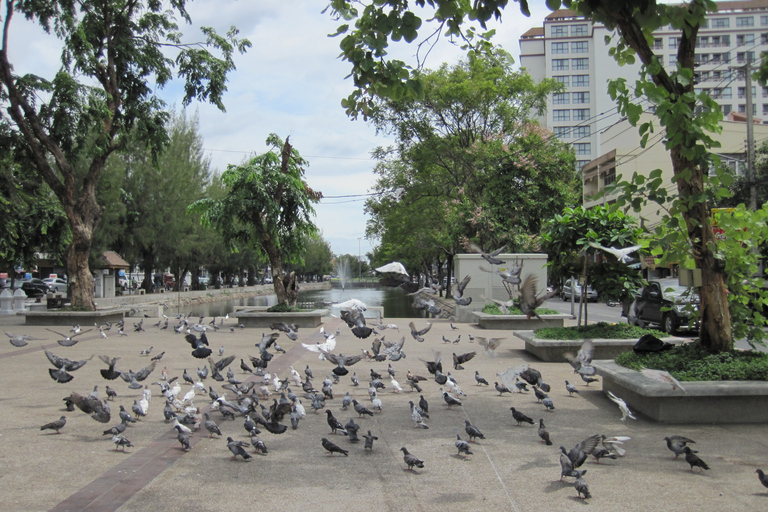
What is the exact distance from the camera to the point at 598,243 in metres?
10.7

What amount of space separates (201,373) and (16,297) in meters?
21.9

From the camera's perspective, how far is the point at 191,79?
20.3m

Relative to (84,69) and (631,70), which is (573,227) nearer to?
(84,69)

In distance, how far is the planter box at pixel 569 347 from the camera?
1026 cm

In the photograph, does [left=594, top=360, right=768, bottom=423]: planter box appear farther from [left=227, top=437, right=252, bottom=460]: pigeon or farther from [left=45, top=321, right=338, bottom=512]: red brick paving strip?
[left=45, top=321, right=338, bottom=512]: red brick paving strip

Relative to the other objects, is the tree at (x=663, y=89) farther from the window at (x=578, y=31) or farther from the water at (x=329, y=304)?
the window at (x=578, y=31)

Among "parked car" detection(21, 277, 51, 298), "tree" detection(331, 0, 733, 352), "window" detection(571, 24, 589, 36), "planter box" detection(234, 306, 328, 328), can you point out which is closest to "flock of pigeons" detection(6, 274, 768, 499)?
"tree" detection(331, 0, 733, 352)

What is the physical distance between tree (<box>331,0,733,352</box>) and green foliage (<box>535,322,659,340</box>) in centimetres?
339

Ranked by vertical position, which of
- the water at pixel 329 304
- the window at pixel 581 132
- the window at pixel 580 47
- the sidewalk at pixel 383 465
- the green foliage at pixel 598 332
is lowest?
the water at pixel 329 304

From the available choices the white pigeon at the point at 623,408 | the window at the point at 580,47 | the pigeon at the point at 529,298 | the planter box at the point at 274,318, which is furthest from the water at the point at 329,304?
the window at the point at 580,47

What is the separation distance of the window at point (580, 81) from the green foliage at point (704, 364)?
81489 millimetres

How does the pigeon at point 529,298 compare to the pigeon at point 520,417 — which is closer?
the pigeon at point 520,417

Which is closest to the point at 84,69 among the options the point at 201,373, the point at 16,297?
the point at 16,297

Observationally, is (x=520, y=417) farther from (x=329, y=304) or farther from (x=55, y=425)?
(x=329, y=304)
